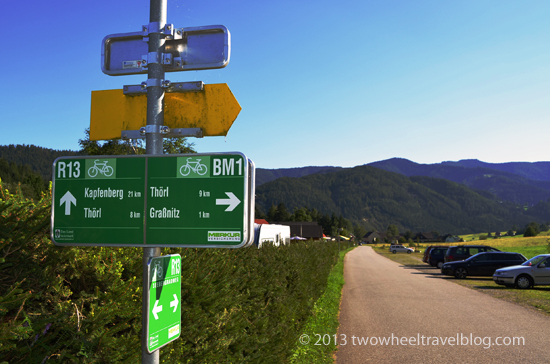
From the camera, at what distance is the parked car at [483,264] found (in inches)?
844

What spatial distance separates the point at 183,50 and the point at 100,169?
0.80 metres

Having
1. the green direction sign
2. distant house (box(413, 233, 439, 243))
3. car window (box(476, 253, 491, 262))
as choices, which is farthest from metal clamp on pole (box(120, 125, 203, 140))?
distant house (box(413, 233, 439, 243))

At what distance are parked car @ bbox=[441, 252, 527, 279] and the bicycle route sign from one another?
23.0 meters

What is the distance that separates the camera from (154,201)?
1.93 meters

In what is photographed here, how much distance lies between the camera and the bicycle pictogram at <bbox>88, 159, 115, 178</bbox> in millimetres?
2004

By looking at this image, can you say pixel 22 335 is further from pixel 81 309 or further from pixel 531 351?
pixel 531 351

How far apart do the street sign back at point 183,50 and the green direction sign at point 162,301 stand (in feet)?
3.51

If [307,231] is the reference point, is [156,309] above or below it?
above

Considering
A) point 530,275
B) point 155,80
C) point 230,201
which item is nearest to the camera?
point 230,201

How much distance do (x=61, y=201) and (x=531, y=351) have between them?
26.8 feet

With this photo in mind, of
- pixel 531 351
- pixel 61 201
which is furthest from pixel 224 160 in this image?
pixel 531 351

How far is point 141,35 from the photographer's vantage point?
2258mm

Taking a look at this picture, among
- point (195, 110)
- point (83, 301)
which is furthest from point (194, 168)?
point (83, 301)

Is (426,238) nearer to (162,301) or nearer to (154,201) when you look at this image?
(162,301)
